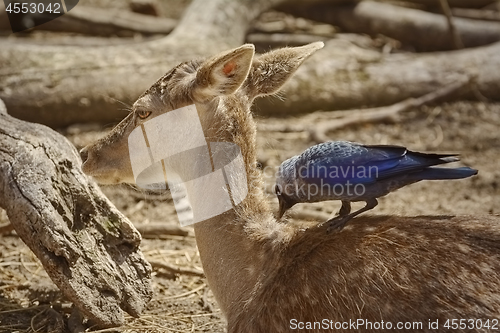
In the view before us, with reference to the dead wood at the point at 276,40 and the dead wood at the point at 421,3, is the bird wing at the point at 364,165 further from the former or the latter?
the dead wood at the point at 421,3

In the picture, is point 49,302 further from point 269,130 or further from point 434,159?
point 269,130

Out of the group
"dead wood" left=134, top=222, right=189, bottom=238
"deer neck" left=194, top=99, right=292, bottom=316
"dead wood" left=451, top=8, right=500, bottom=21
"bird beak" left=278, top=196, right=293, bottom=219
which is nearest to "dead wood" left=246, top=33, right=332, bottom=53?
"dead wood" left=451, top=8, right=500, bottom=21

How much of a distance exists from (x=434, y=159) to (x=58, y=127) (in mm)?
4802

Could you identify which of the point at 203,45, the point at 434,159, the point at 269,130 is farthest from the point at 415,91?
the point at 434,159

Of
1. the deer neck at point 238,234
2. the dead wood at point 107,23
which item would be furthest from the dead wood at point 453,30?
the deer neck at point 238,234

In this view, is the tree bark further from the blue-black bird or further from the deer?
the blue-black bird

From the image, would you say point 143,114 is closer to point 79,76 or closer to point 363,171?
point 363,171

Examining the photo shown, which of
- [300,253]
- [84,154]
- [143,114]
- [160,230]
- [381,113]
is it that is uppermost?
[143,114]

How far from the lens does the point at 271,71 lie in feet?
11.6

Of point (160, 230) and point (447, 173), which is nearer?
point (447, 173)

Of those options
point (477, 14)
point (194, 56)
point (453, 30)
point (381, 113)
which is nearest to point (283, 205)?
point (194, 56)

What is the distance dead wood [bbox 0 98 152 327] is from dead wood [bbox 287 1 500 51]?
21.2ft

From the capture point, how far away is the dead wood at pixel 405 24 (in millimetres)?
9227

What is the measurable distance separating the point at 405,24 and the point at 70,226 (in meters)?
7.02
